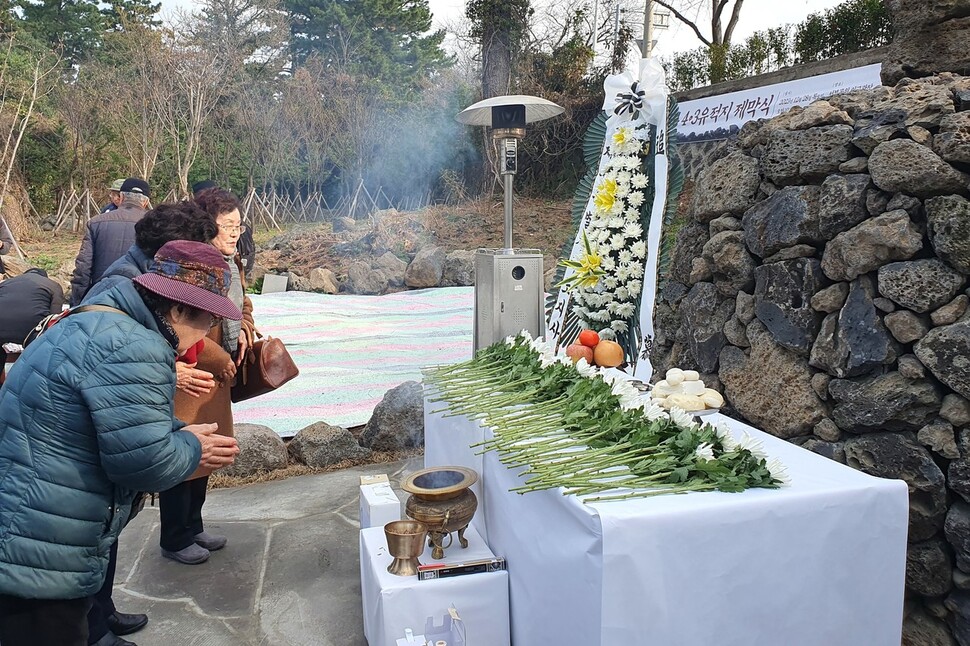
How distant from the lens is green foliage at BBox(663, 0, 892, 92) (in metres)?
10.0

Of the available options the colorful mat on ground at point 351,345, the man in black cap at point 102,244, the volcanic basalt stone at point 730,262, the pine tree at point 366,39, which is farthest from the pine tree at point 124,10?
the volcanic basalt stone at point 730,262

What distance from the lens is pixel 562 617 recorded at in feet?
6.05

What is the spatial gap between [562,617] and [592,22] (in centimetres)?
1638

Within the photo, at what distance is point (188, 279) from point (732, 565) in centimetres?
154

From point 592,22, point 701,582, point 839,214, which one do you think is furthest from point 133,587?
point 592,22

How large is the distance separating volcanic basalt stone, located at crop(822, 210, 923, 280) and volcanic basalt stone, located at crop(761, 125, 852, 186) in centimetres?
31

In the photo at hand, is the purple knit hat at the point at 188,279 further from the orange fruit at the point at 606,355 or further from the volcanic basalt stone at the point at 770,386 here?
the volcanic basalt stone at the point at 770,386

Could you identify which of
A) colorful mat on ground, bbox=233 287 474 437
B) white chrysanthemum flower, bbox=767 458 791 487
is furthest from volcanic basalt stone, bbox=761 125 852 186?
colorful mat on ground, bbox=233 287 474 437

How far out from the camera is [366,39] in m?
16.2

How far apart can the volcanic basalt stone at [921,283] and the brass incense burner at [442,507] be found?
1.62 m

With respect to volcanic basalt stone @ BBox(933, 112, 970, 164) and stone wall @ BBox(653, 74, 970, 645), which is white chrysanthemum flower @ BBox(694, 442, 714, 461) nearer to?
stone wall @ BBox(653, 74, 970, 645)

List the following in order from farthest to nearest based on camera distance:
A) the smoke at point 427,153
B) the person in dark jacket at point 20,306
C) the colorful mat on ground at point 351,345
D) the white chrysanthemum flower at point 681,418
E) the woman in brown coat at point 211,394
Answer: the smoke at point 427,153 → the colorful mat on ground at point 351,345 → the person in dark jacket at point 20,306 → the woman in brown coat at point 211,394 → the white chrysanthemum flower at point 681,418

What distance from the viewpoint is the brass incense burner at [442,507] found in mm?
2240


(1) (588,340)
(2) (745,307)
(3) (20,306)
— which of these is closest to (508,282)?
(1) (588,340)
